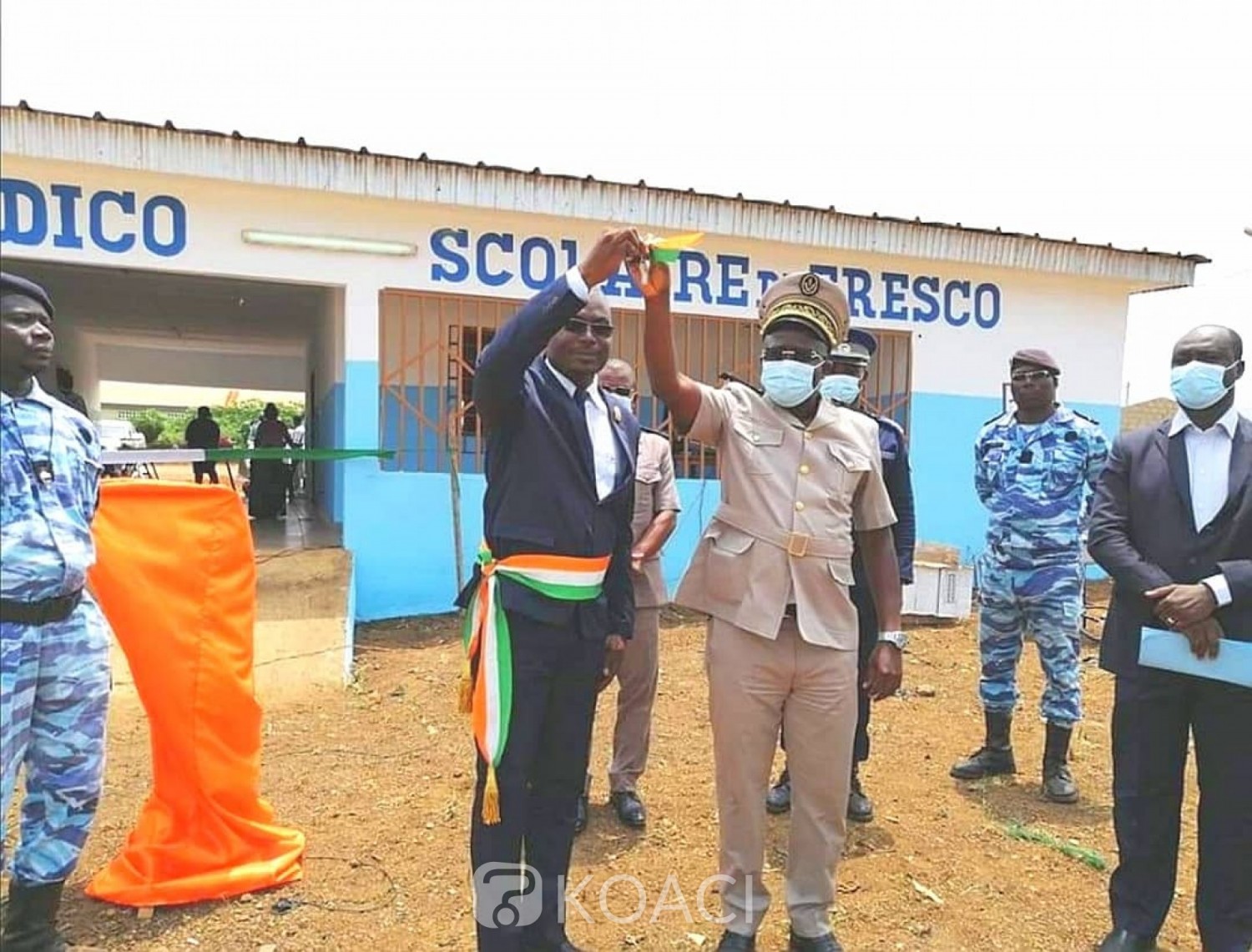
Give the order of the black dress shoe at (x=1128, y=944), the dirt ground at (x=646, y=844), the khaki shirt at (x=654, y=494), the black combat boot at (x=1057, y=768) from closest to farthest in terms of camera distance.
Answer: the black dress shoe at (x=1128, y=944) → the dirt ground at (x=646, y=844) → the khaki shirt at (x=654, y=494) → the black combat boot at (x=1057, y=768)

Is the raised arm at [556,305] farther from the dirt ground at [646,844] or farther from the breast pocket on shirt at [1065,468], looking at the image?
the breast pocket on shirt at [1065,468]

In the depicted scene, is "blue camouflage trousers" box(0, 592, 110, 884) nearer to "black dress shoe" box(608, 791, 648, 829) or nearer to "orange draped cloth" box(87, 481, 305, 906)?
"orange draped cloth" box(87, 481, 305, 906)

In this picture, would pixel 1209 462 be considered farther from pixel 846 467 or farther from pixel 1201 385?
pixel 846 467

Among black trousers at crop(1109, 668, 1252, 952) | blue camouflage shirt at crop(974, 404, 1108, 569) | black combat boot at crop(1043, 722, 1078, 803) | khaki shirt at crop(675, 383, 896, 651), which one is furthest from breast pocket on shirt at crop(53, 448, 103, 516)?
black combat boot at crop(1043, 722, 1078, 803)

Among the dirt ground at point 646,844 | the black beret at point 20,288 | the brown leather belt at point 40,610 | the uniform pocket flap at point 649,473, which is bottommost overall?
the dirt ground at point 646,844

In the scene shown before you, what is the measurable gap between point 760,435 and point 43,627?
6.14ft

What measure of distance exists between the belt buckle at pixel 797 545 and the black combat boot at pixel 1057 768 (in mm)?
Result: 2121

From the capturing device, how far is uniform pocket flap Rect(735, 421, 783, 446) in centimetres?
250

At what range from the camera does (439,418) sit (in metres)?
7.06

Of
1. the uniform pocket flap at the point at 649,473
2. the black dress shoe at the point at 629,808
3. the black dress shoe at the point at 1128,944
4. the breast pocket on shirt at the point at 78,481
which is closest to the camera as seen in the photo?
the breast pocket on shirt at the point at 78,481

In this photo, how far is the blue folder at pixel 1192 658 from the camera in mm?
2428

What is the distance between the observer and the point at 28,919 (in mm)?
2432

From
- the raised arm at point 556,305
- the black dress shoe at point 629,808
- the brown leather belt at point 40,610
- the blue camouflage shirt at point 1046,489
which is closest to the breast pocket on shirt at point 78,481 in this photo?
the brown leather belt at point 40,610

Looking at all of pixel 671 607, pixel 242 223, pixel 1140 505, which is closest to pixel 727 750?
pixel 1140 505
